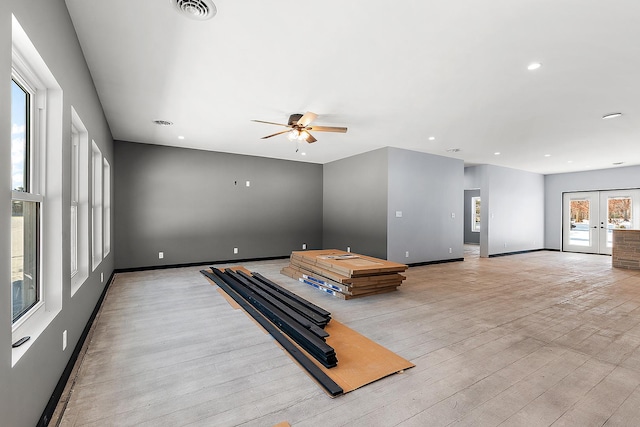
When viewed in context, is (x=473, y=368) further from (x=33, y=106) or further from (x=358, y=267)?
(x=33, y=106)

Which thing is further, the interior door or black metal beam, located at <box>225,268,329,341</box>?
the interior door

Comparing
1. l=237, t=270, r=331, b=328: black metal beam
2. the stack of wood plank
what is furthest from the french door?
l=237, t=270, r=331, b=328: black metal beam

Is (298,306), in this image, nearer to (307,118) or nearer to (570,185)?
(307,118)

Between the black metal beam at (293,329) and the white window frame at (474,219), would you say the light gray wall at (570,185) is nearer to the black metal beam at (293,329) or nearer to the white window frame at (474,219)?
the white window frame at (474,219)

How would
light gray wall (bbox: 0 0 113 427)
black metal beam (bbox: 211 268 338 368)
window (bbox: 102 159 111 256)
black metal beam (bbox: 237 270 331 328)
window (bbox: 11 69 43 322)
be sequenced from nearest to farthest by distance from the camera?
light gray wall (bbox: 0 0 113 427)
window (bbox: 11 69 43 322)
black metal beam (bbox: 211 268 338 368)
black metal beam (bbox: 237 270 331 328)
window (bbox: 102 159 111 256)

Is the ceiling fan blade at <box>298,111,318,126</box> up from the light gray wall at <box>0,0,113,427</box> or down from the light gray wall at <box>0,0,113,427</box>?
up

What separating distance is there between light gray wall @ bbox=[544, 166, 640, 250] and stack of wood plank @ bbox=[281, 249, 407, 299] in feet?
28.0

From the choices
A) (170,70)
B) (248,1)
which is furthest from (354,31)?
(170,70)

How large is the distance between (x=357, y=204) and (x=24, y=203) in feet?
20.4

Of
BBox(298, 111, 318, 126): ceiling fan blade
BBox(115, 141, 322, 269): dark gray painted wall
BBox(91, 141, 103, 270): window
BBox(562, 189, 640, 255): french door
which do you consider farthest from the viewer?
BBox(562, 189, 640, 255): french door

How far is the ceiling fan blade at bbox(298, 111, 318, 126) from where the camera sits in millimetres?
3814

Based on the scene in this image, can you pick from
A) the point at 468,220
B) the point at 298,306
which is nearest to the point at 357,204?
the point at 298,306

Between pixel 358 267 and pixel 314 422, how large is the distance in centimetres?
276

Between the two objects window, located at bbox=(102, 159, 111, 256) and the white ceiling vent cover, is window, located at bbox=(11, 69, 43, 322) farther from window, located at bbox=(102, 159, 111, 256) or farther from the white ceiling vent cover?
window, located at bbox=(102, 159, 111, 256)
